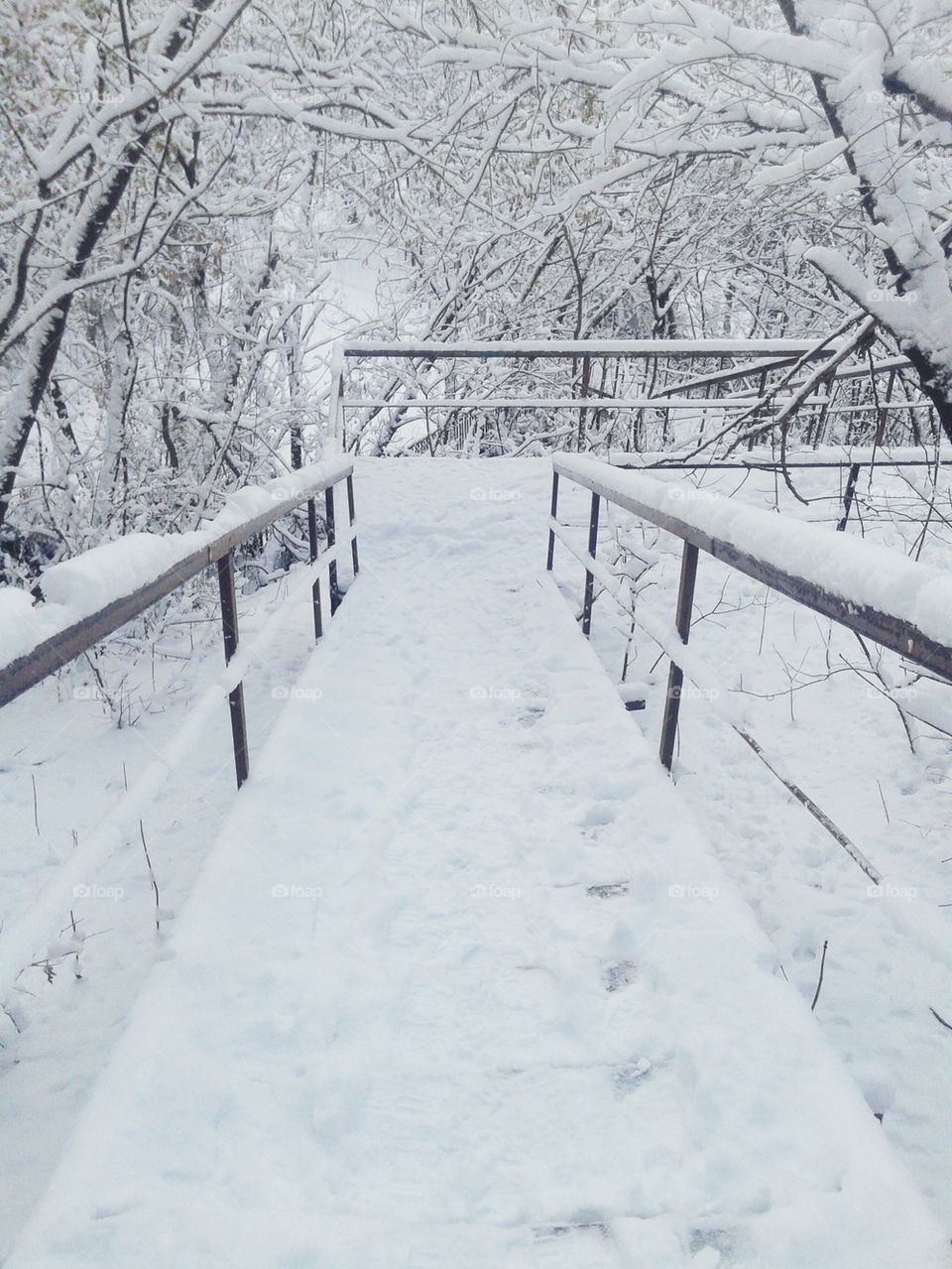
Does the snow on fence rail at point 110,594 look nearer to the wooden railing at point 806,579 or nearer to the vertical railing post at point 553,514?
the wooden railing at point 806,579

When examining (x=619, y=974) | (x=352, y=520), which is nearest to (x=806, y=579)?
(x=619, y=974)

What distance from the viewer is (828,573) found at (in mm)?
1628

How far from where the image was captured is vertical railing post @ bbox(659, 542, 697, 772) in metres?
2.81

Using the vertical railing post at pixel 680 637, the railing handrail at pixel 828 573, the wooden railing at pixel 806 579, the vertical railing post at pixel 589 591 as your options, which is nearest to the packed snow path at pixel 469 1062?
the vertical railing post at pixel 680 637

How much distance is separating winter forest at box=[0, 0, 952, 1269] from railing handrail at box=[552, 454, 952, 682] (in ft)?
0.05

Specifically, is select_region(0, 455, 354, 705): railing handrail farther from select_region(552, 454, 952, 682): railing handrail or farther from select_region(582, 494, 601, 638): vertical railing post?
select_region(582, 494, 601, 638): vertical railing post

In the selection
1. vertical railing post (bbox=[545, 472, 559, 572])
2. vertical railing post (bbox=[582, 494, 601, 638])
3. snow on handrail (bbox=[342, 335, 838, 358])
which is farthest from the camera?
snow on handrail (bbox=[342, 335, 838, 358])

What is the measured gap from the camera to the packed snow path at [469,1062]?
1472mm

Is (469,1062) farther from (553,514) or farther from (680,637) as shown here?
(553,514)

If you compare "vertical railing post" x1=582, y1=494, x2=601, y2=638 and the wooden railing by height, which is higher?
the wooden railing

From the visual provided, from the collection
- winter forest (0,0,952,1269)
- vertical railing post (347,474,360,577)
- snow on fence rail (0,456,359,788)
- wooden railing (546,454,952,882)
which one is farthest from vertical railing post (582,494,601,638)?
snow on fence rail (0,456,359,788)

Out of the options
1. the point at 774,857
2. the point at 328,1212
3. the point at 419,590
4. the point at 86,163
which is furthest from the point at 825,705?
the point at 86,163

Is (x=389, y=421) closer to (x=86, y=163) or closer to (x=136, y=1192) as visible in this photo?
(x=86, y=163)

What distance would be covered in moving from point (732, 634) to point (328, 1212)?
4.81m
